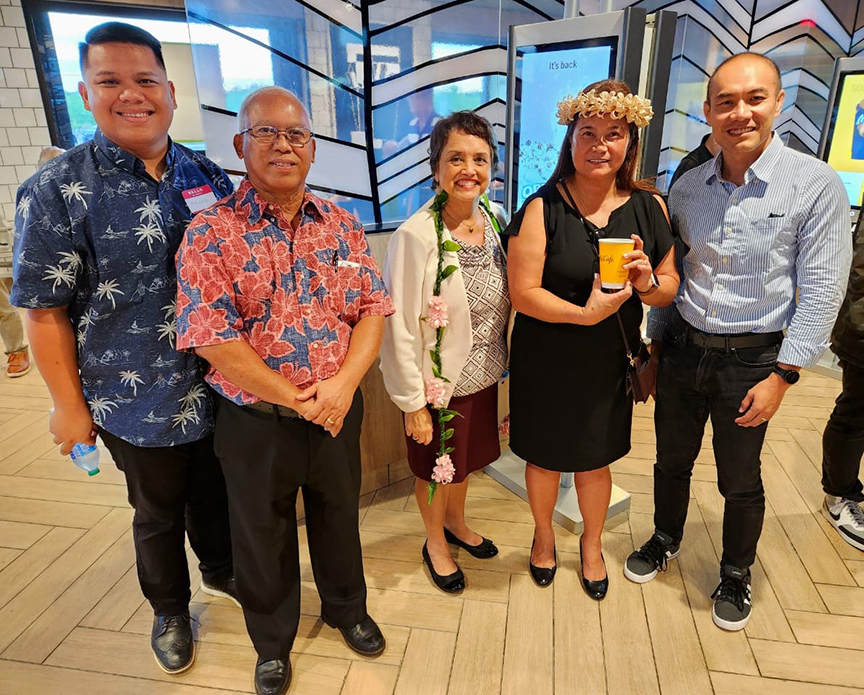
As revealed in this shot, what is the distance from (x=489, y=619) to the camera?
208 centimetres

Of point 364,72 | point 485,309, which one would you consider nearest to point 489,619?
point 485,309

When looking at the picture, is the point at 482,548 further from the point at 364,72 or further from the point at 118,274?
the point at 364,72

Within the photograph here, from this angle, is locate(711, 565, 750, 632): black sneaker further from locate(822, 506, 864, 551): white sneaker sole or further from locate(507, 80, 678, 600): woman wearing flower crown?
locate(822, 506, 864, 551): white sneaker sole

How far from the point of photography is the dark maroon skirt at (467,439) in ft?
6.62

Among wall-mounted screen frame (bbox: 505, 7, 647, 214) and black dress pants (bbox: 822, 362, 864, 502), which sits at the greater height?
wall-mounted screen frame (bbox: 505, 7, 647, 214)

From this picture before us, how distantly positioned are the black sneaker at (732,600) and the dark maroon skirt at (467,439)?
0.97 metres

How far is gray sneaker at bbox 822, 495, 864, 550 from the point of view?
7.96 ft

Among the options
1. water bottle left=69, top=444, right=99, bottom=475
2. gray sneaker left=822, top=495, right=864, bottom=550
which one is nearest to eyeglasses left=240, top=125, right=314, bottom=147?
water bottle left=69, top=444, right=99, bottom=475

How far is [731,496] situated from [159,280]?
1.98 m

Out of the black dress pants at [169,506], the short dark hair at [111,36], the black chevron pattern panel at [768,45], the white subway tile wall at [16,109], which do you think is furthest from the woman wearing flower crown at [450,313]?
the white subway tile wall at [16,109]

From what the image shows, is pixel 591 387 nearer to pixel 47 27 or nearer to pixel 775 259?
pixel 775 259

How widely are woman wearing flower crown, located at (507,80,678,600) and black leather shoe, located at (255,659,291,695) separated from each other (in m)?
1.06

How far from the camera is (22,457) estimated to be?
3328 mm

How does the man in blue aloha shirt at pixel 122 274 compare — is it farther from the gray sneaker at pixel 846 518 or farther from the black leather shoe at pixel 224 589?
the gray sneaker at pixel 846 518
